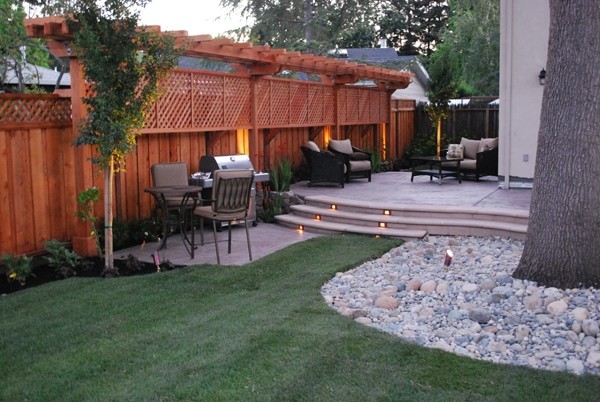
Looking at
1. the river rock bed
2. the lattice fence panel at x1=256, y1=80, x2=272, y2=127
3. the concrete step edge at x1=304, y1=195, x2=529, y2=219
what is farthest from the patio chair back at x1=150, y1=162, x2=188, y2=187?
the river rock bed

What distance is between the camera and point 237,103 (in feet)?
37.8

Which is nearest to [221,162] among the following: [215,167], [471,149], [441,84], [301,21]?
[215,167]

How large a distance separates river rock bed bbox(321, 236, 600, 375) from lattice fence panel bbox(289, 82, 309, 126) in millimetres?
6502

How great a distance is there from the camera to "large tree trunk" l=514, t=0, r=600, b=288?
5793 millimetres

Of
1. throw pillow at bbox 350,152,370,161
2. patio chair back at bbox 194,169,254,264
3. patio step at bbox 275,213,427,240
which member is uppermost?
throw pillow at bbox 350,152,370,161

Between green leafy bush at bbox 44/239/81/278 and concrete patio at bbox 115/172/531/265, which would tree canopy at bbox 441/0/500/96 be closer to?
concrete patio at bbox 115/172/531/265

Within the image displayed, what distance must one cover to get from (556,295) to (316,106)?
9584 mm

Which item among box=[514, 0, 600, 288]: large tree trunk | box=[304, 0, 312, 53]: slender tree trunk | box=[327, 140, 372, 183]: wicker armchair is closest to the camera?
box=[514, 0, 600, 288]: large tree trunk

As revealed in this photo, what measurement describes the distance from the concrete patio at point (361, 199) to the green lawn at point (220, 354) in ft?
5.76

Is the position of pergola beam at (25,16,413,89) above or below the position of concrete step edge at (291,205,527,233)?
above

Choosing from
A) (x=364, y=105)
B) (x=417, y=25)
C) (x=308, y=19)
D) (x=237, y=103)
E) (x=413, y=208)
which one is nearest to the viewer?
(x=413, y=208)

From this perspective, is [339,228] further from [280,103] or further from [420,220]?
[280,103]

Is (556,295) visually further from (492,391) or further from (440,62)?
(440,62)

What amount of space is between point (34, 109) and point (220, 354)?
4443 mm
